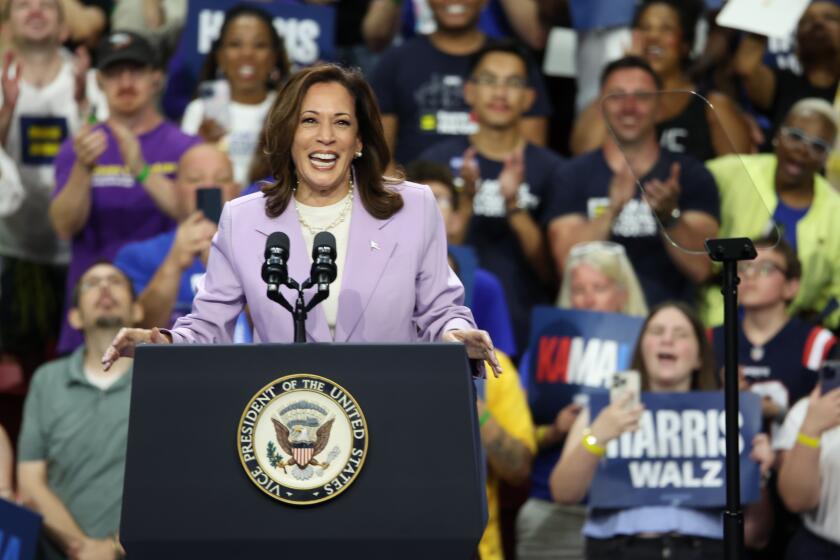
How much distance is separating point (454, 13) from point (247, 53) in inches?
36.2

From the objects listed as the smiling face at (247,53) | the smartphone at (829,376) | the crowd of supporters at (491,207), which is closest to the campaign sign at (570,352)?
the crowd of supporters at (491,207)

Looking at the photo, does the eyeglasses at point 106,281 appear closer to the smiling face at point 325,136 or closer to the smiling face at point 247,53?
the smiling face at point 247,53

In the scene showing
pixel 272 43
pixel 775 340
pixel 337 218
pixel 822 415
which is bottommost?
pixel 822 415

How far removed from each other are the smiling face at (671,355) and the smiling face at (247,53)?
2193mm

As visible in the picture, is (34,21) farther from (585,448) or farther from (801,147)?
(801,147)

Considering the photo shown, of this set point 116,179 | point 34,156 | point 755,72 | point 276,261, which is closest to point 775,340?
point 755,72

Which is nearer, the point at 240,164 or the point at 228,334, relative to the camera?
the point at 228,334

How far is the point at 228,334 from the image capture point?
328cm

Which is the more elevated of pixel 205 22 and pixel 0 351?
pixel 205 22

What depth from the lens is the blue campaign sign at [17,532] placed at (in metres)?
4.62

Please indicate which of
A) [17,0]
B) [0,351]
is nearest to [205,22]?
[17,0]

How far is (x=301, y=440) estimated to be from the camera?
9.09 feet

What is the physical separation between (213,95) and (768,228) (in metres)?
3.35

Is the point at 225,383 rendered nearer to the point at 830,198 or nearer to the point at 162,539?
the point at 162,539
